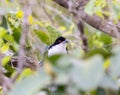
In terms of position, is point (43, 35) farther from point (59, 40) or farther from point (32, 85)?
point (32, 85)

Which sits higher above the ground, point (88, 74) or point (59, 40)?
point (88, 74)

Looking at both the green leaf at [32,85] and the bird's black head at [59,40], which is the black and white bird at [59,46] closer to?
the bird's black head at [59,40]

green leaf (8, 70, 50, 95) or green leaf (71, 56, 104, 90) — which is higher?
green leaf (71, 56, 104, 90)

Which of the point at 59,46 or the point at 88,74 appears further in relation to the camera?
the point at 59,46

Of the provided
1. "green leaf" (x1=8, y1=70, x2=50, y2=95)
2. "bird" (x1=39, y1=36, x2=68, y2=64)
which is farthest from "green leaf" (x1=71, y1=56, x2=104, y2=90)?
"bird" (x1=39, y1=36, x2=68, y2=64)

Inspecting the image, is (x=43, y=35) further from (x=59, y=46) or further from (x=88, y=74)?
(x=88, y=74)

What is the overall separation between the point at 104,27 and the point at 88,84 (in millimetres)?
930

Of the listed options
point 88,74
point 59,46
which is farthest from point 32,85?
point 59,46

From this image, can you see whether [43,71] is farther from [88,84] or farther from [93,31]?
[93,31]

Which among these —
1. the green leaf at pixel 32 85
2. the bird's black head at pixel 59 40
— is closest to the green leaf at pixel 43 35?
the bird's black head at pixel 59 40

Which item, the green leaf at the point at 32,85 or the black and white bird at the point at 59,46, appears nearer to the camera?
the green leaf at the point at 32,85

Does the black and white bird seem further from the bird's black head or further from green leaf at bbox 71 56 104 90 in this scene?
green leaf at bbox 71 56 104 90

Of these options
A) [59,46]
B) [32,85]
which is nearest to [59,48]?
[59,46]

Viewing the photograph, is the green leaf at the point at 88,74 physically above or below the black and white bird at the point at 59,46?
above
